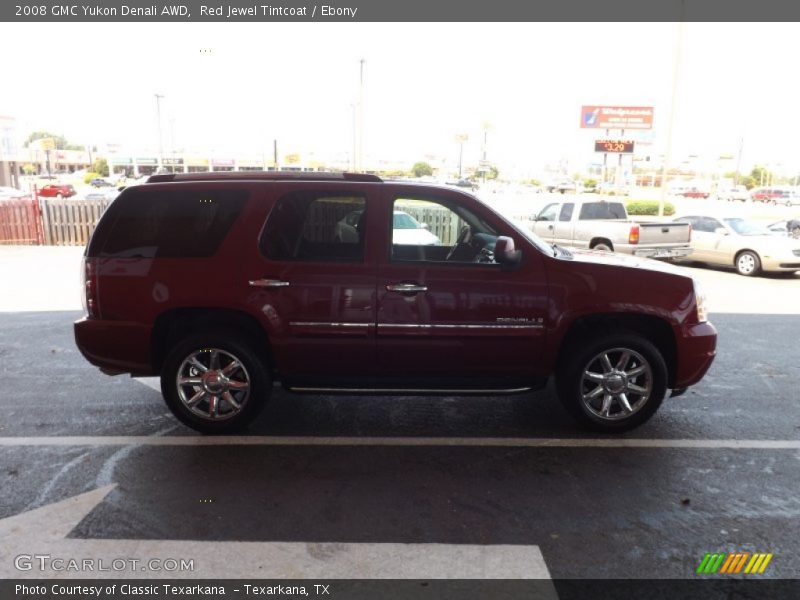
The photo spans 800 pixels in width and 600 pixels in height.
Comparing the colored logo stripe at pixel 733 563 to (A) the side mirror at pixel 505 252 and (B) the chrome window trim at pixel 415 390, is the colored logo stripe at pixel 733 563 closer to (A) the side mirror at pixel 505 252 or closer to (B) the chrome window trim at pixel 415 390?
(B) the chrome window trim at pixel 415 390

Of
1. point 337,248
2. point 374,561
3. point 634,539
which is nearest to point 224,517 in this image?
point 374,561

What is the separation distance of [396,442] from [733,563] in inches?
87.2

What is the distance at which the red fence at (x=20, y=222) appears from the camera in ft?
57.4

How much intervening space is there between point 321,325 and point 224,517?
4.86 ft

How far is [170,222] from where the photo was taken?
443 cm

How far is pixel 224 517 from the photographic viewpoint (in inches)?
133

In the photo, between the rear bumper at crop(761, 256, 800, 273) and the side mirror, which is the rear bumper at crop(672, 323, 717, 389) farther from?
the rear bumper at crop(761, 256, 800, 273)

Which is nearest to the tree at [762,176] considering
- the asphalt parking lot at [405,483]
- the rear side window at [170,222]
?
the asphalt parking lot at [405,483]

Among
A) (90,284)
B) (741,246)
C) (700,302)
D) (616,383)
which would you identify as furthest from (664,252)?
(90,284)

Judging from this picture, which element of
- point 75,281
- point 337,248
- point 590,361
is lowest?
point 75,281

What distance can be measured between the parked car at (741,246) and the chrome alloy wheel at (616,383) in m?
10.9

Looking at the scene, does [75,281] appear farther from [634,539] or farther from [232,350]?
[634,539]

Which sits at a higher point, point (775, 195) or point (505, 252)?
point (505, 252)

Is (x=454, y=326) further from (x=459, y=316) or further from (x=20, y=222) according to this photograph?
(x=20, y=222)
